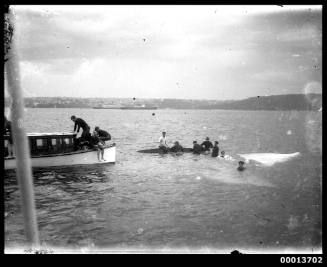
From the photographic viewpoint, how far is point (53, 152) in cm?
2197

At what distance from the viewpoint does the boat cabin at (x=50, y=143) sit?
21.3 meters

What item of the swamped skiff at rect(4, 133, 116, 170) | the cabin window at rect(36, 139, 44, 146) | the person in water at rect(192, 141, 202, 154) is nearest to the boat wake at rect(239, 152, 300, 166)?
the person in water at rect(192, 141, 202, 154)

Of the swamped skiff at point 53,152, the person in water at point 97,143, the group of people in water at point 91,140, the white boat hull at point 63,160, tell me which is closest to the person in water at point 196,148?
the group of people in water at point 91,140

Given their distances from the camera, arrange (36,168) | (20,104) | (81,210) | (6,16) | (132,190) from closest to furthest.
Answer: (20,104)
(6,16)
(81,210)
(132,190)
(36,168)

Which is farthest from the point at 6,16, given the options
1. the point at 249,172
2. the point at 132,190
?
the point at 249,172

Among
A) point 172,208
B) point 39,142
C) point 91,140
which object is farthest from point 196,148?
point 172,208

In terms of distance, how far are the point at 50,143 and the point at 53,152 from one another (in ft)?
2.31

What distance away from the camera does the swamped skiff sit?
21.3 m

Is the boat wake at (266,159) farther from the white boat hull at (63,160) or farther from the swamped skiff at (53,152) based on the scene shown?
the swamped skiff at (53,152)

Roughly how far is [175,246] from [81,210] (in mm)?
5626
